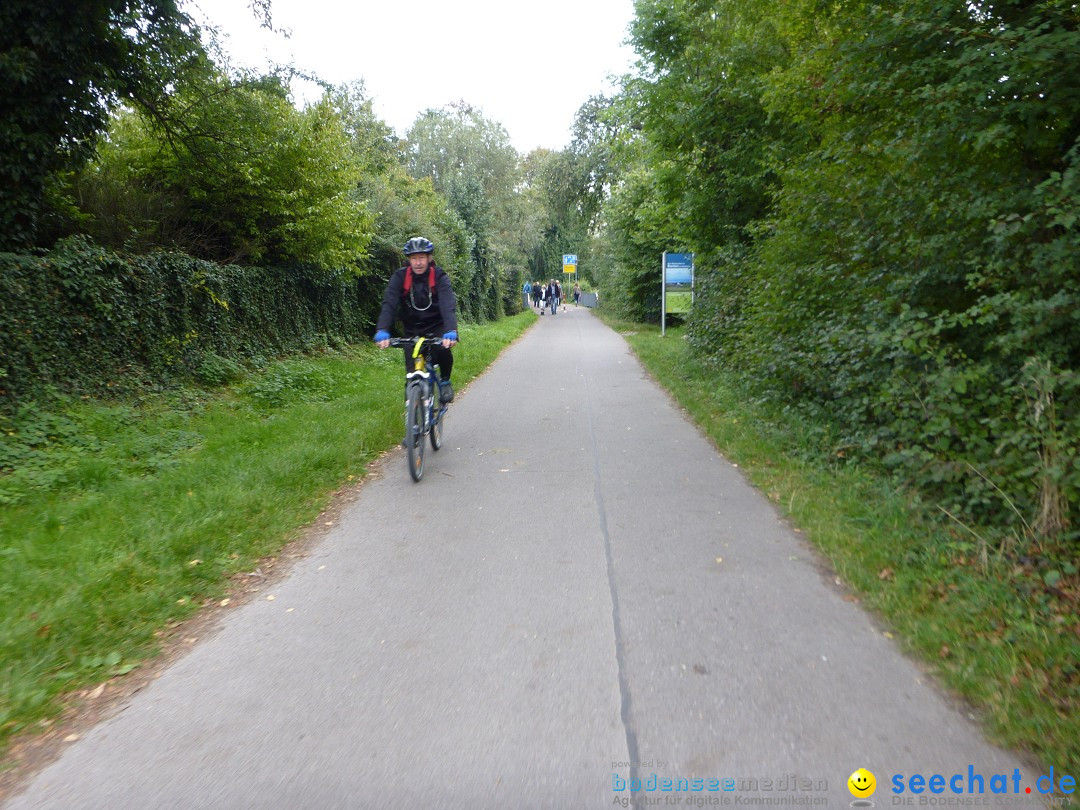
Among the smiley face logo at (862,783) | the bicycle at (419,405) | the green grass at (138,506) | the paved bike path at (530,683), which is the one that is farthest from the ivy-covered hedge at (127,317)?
the smiley face logo at (862,783)

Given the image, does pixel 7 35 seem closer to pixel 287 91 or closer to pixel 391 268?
pixel 287 91

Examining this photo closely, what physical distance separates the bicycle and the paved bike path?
0.99 m

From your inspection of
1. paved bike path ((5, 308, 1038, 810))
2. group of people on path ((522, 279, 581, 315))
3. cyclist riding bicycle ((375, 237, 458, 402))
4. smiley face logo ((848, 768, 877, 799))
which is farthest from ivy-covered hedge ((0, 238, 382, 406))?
group of people on path ((522, 279, 581, 315))

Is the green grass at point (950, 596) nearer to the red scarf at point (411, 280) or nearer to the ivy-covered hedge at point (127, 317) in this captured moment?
the red scarf at point (411, 280)

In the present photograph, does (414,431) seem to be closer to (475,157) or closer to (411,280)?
(411,280)

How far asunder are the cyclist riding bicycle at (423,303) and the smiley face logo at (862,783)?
5.19 metres

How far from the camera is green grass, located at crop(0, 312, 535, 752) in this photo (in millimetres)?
3588

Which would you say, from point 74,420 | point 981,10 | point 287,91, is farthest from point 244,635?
point 287,91

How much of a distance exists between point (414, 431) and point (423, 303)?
4.95 ft

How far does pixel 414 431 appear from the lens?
262 inches

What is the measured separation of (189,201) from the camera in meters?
12.7

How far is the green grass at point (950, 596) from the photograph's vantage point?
291 cm

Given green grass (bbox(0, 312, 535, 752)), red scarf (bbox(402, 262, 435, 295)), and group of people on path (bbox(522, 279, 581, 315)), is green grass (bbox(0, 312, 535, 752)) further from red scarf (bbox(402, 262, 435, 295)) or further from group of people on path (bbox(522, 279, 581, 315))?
group of people on path (bbox(522, 279, 581, 315))

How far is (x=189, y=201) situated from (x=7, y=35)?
4824 millimetres
